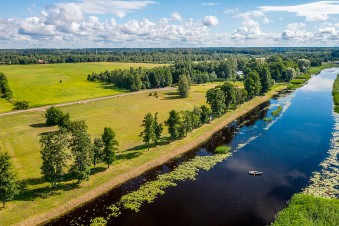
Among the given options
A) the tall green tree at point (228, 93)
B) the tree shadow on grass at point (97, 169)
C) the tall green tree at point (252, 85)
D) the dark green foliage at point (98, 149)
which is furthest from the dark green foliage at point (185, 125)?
the tall green tree at point (252, 85)

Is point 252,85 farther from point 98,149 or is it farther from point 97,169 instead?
point 98,149

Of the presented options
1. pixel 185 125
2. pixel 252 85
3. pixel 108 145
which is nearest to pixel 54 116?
pixel 108 145

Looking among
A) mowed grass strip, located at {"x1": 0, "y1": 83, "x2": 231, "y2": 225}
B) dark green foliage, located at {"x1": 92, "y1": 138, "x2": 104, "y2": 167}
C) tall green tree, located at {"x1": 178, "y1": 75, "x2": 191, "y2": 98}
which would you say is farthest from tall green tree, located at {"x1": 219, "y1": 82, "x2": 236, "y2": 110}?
dark green foliage, located at {"x1": 92, "y1": 138, "x2": 104, "y2": 167}

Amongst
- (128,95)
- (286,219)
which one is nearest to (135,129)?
(286,219)

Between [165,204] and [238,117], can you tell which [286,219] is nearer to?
[165,204]

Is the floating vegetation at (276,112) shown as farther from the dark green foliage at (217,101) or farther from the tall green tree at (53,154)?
the tall green tree at (53,154)

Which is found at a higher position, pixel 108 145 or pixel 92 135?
pixel 108 145
